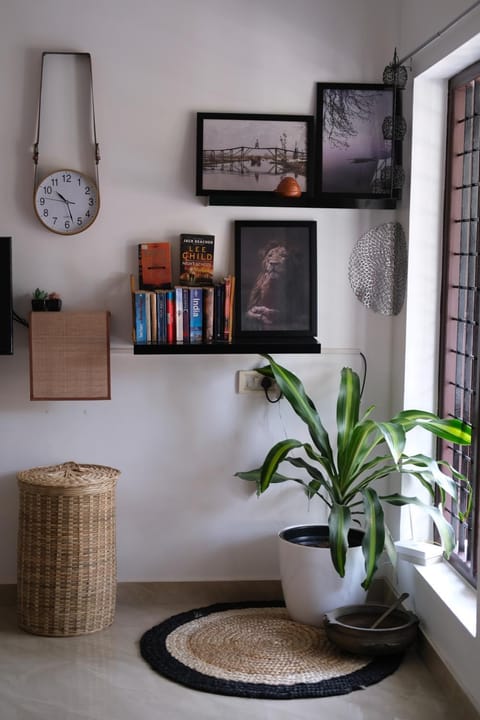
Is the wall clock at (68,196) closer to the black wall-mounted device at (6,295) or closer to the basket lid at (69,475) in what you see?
the black wall-mounted device at (6,295)

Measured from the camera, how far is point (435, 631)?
3217 mm

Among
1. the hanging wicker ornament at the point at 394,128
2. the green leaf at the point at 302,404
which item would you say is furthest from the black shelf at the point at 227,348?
the hanging wicker ornament at the point at 394,128

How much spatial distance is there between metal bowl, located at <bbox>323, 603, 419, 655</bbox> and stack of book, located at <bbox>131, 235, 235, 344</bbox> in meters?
1.17

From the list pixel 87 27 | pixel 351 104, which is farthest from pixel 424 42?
pixel 87 27

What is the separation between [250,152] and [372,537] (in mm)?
1604

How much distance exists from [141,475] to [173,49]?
1.74 metres

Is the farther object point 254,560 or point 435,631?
point 254,560

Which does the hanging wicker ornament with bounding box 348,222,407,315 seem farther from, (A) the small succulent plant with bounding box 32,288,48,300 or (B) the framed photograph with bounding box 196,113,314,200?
(A) the small succulent plant with bounding box 32,288,48,300

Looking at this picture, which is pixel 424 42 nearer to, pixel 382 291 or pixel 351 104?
pixel 351 104

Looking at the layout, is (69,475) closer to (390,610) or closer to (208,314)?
(208,314)

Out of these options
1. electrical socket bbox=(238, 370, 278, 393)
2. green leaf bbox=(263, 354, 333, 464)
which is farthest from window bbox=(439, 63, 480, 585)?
electrical socket bbox=(238, 370, 278, 393)

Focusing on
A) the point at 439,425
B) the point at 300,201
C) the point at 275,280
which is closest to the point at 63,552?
the point at 275,280

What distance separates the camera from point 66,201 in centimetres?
370

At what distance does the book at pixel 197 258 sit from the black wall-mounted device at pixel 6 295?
68cm
